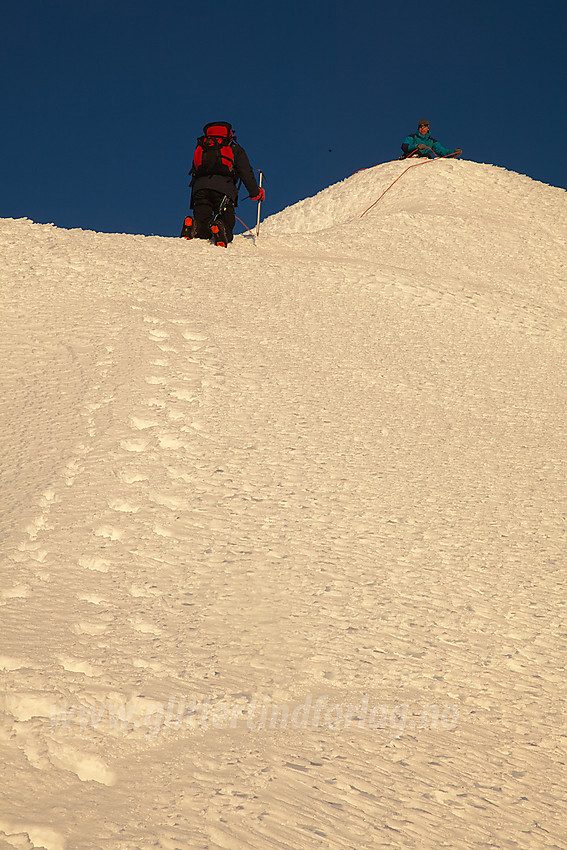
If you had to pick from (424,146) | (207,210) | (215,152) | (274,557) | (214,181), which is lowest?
(274,557)

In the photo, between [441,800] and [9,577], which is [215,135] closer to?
[9,577]

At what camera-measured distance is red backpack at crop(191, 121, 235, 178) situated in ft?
29.6

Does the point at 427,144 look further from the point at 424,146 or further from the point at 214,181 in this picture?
the point at 214,181

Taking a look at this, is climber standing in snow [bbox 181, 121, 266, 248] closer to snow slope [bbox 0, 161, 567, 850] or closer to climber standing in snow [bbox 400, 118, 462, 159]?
snow slope [bbox 0, 161, 567, 850]

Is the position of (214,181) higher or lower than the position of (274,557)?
higher

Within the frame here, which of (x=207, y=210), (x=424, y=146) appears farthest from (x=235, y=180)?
(x=424, y=146)

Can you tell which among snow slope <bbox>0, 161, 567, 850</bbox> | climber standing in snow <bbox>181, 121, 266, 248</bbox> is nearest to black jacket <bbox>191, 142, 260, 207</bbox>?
climber standing in snow <bbox>181, 121, 266, 248</bbox>

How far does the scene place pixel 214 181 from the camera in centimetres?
900

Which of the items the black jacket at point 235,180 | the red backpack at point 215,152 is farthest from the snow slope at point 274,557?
the red backpack at point 215,152

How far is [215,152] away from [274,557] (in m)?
6.99

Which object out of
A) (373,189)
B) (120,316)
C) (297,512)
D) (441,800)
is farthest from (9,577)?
(373,189)

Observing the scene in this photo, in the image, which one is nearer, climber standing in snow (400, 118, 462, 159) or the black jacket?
the black jacket

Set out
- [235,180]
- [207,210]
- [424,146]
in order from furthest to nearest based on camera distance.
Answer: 1. [424,146]
2. [235,180]
3. [207,210]

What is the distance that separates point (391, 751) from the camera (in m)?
2.47
